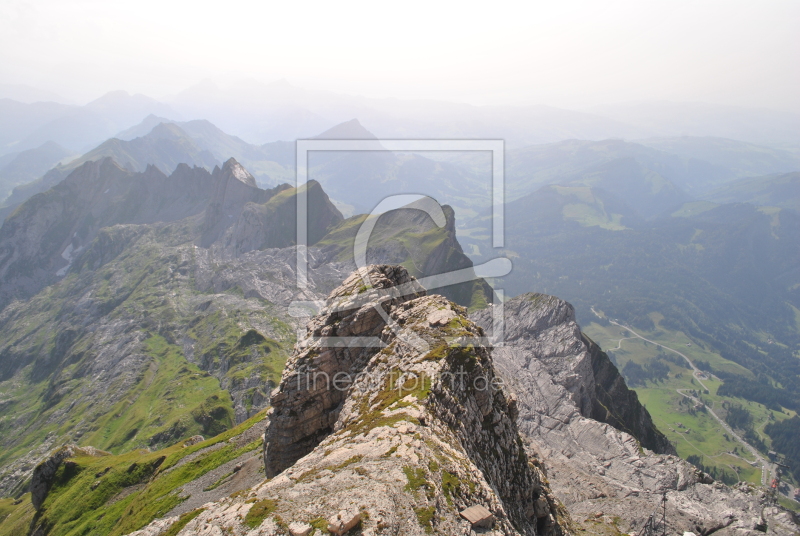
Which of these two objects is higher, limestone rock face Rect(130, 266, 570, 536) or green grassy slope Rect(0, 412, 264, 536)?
limestone rock face Rect(130, 266, 570, 536)

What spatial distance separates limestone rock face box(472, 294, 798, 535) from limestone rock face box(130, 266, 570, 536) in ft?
85.1

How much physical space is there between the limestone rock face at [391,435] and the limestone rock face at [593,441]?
2592 centimetres

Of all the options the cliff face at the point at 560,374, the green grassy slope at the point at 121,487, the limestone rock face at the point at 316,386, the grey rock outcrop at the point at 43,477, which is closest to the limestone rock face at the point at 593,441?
the cliff face at the point at 560,374

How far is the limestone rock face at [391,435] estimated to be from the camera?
21922mm

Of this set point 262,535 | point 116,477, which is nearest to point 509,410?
point 262,535

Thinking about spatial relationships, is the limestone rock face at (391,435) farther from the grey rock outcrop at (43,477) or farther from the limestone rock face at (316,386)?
the grey rock outcrop at (43,477)

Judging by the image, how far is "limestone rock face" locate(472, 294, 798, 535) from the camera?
7662cm

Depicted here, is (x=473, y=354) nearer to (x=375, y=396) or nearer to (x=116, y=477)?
(x=375, y=396)

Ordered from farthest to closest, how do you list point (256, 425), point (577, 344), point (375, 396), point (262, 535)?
point (577, 344) → point (256, 425) → point (375, 396) → point (262, 535)

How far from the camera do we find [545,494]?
4256cm

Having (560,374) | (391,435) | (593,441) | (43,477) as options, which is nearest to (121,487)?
(43,477)

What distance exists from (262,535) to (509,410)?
97.1 feet

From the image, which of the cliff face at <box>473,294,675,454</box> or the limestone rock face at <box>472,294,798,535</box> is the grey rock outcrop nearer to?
the limestone rock face at <box>472,294,798,535</box>

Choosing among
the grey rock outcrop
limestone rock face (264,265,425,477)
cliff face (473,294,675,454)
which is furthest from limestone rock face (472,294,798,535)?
the grey rock outcrop
